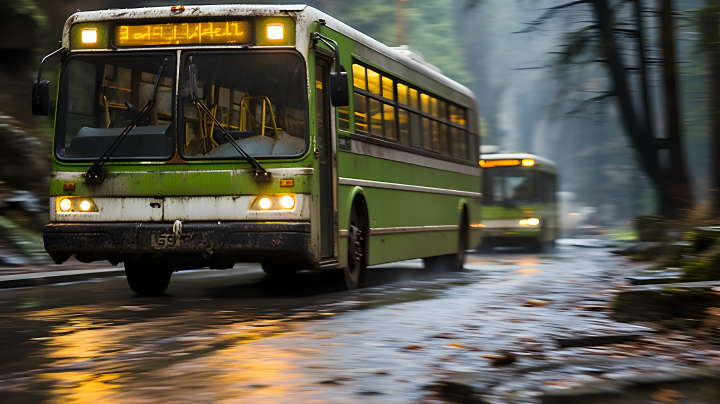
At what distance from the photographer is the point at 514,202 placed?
29.0 metres

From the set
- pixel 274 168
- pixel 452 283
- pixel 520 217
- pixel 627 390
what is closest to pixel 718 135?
pixel 452 283

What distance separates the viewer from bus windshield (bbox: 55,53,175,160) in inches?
435

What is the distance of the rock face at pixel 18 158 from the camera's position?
19797mm

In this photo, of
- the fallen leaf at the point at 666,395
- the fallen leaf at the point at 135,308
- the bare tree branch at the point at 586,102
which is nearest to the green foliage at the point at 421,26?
the bare tree branch at the point at 586,102

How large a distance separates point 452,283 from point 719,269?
548cm

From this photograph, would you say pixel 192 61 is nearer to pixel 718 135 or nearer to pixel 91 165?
pixel 91 165

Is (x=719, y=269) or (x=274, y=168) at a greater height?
(x=274, y=168)

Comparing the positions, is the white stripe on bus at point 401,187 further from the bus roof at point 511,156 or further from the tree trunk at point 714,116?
the bus roof at point 511,156

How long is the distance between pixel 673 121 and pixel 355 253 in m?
11.4

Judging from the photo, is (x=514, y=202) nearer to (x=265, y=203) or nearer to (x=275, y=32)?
(x=275, y=32)

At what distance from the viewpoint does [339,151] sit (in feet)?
39.3

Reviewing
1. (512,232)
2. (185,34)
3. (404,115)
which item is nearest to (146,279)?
(185,34)

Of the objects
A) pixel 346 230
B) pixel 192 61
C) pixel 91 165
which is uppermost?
pixel 192 61

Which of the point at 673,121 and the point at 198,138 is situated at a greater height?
the point at 673,121
